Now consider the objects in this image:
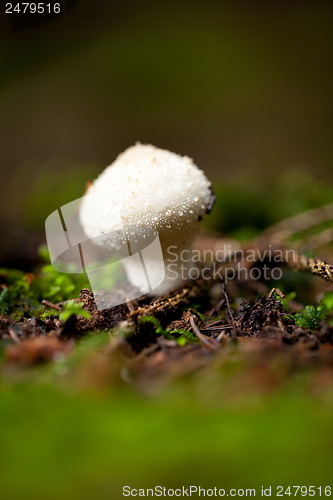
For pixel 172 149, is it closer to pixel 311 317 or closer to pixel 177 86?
pixel 177 86

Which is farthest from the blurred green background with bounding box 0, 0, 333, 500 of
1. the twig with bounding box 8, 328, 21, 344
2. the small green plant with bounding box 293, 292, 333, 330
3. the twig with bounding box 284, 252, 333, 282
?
the twig with bounding box 284, 252, 333, 282

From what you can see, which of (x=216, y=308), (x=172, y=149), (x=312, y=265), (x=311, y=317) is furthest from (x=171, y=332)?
(x=172, y=149)

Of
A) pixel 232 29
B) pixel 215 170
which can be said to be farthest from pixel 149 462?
pixel 232 29

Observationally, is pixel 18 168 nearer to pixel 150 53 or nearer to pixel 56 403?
pixel 150 53

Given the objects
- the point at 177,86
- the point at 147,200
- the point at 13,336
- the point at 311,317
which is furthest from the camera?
the point at 177,86

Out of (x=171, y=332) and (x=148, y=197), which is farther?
(x=148, y=197)

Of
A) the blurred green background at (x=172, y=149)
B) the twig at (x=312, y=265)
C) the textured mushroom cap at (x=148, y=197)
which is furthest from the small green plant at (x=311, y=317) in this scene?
the textured mushroom cap at (x=148, y=197)

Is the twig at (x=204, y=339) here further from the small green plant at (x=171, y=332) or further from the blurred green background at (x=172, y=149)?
the blurred green background at (x=172, y=149)
